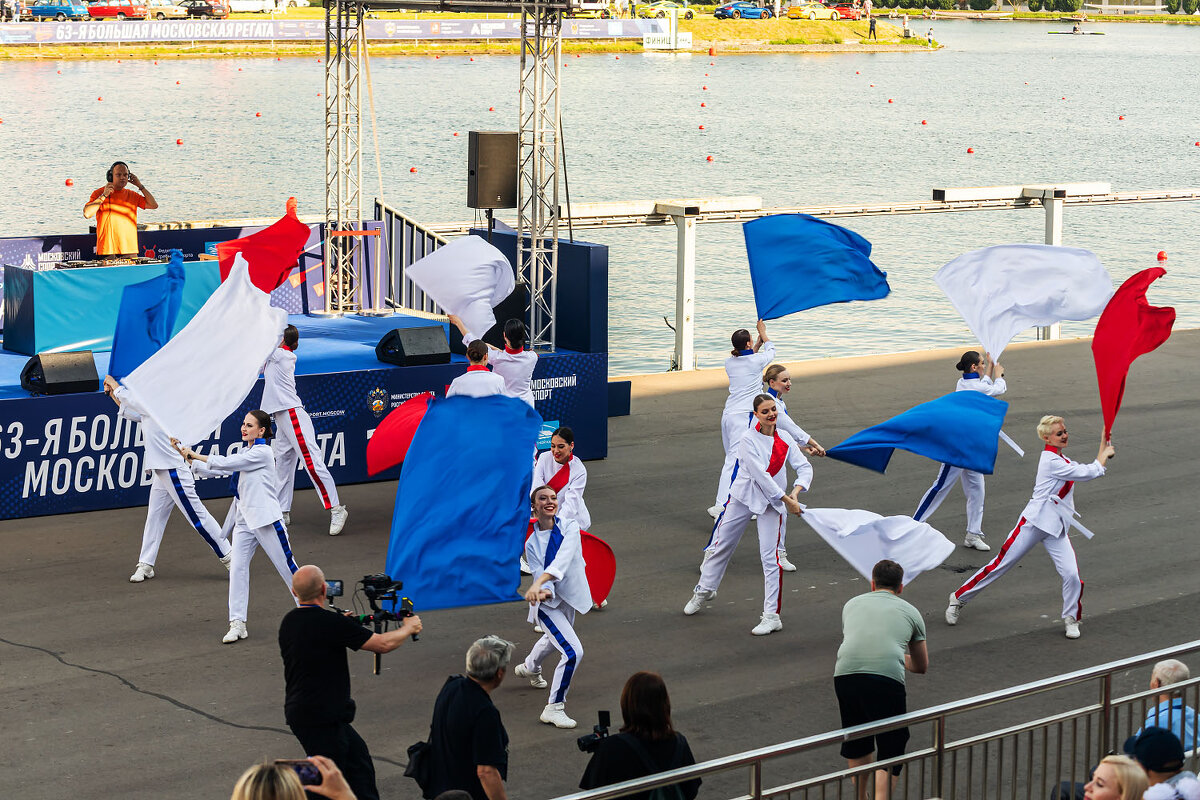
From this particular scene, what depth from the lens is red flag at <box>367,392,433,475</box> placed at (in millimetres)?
11297

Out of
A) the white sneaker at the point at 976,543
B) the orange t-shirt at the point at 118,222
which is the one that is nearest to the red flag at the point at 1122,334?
the white sneaker at the point at 976,543

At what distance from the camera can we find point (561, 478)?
9.73m

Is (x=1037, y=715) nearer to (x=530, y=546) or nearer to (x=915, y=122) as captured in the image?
(x=530, y=546)

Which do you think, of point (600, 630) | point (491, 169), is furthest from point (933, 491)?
point (491, 169)

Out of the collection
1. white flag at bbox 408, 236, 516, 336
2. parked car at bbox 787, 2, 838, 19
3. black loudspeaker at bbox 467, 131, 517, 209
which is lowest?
white flag at bbox 408, 236, 516, 336

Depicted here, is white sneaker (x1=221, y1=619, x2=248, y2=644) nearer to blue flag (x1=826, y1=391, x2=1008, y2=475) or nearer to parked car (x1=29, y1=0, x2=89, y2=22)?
blue flag (x1=826, y1=391, x2=1008, y2=475)

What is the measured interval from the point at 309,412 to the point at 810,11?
322ft

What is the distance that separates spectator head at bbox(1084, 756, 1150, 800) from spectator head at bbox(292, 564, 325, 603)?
345 cm

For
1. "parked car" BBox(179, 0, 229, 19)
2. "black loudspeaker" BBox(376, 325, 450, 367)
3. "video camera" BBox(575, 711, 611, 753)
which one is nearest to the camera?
"video camera" BBox(575, 711, 611, 753)

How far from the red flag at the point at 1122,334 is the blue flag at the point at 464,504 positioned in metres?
3.86

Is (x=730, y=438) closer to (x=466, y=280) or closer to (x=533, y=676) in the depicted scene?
(x=466, y=280)

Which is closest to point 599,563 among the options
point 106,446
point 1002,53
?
point 106,446

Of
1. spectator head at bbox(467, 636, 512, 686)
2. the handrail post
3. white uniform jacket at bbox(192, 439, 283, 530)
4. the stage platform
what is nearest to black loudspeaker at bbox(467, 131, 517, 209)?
the stage platform

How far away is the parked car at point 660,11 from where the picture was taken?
91.2 m
